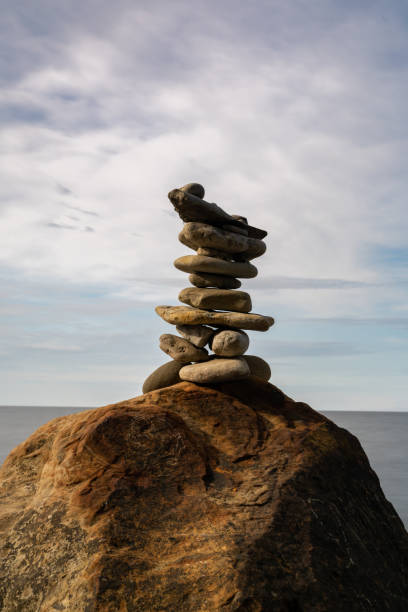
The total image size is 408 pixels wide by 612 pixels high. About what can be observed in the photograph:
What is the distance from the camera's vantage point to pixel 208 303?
896cm

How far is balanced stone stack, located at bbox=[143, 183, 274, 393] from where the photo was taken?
8719mm

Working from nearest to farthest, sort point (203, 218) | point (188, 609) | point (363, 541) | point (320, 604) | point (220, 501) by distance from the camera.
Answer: point (188, 609) < point (320, 604) < point (220, 501) < point (363, 541) < point (203, 218)

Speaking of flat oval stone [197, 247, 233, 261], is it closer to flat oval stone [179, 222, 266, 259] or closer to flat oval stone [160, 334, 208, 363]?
A: flat oval stone [179, 222, 266, 259]

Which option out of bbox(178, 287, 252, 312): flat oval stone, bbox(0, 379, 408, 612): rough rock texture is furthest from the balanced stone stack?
bbox(0, 379, 408, 612): rough rock texture

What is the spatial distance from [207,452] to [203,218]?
3580mm

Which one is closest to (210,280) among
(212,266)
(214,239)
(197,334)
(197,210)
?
(212,266)

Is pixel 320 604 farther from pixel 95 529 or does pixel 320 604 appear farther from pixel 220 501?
pixel 95 529

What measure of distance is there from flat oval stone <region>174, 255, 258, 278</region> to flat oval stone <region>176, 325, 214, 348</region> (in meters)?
0.88

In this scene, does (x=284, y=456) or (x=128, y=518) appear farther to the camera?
(x=284, y=456)

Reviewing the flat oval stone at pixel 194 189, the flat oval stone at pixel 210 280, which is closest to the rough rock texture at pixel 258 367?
the flat oval stone at pixel 210 280

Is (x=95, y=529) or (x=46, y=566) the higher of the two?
(x=95, y=529)

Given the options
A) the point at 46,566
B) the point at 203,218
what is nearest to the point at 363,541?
the point at 46,566

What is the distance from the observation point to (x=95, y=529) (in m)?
6.29

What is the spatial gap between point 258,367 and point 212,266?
1.77m
